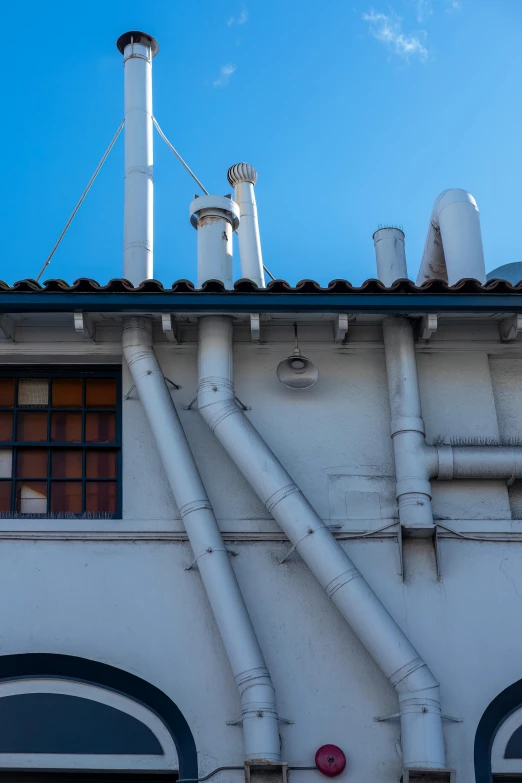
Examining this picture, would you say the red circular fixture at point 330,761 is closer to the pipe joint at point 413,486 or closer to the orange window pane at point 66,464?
the pipe joint at point 413,486

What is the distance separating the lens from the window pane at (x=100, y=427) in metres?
10.6

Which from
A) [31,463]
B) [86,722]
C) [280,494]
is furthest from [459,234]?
[86,722]

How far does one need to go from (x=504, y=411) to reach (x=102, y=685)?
4.47 meters

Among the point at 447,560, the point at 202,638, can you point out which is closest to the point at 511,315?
the point at 447,560

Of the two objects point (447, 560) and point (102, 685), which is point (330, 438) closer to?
point (447, 560)

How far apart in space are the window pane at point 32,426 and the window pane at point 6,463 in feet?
0.58

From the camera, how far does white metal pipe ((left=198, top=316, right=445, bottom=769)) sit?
874 cm

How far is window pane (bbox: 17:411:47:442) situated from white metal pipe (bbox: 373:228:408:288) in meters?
4.18

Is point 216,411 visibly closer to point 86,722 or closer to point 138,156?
point 86,722

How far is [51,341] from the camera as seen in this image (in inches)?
428

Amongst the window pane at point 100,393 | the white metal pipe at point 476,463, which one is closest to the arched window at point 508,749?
the white metal pipe at point 476,463

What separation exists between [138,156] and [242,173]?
239 centimetres

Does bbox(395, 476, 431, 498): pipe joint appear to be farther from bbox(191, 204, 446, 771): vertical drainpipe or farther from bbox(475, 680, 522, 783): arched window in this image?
bbox(475, 680, 522, 783): arched window

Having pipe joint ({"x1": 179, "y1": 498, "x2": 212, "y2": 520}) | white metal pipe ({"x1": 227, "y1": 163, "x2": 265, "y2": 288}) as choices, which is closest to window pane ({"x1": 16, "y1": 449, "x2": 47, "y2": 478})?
pipe joint ({"x1": 179, "y1": 498, "x2": 212, "y2": 520})
